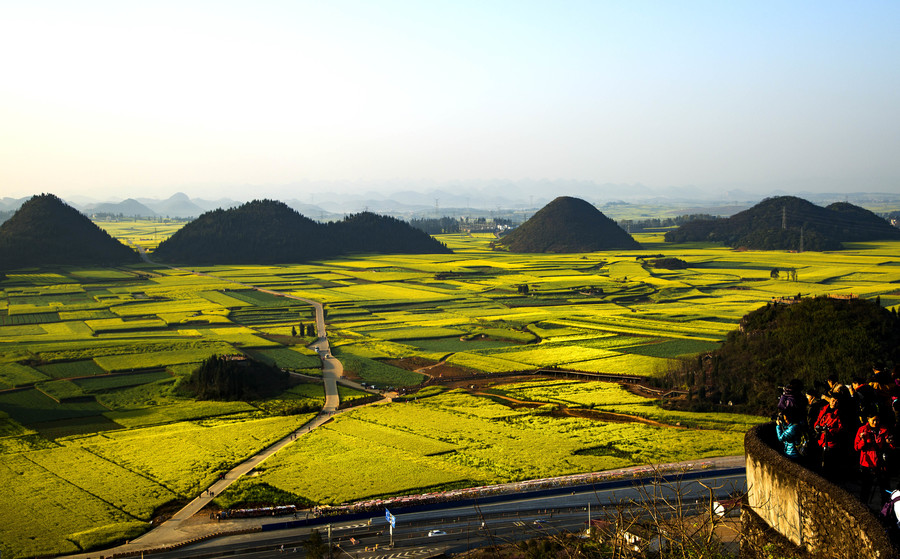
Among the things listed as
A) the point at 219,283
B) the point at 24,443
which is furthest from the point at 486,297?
the point at 24,443

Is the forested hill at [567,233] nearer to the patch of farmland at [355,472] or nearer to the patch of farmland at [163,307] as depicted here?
the patch of farmland at [163,307]

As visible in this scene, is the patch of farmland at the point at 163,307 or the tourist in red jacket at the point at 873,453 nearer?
the tourist in red jacket at the point at 873,453

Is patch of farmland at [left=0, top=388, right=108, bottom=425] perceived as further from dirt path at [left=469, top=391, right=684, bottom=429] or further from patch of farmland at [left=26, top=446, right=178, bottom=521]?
dirt path at [left=469, top=391, right=684, bottom=429]

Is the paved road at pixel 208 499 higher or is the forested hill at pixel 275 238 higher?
the forested hill at pixel 275 238

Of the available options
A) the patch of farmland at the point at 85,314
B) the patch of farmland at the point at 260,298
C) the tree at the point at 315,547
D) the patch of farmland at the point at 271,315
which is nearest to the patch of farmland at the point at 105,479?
the tree at the point at 315,547

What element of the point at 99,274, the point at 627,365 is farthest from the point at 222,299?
the point at 627,365

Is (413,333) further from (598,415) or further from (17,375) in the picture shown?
(17,375)
